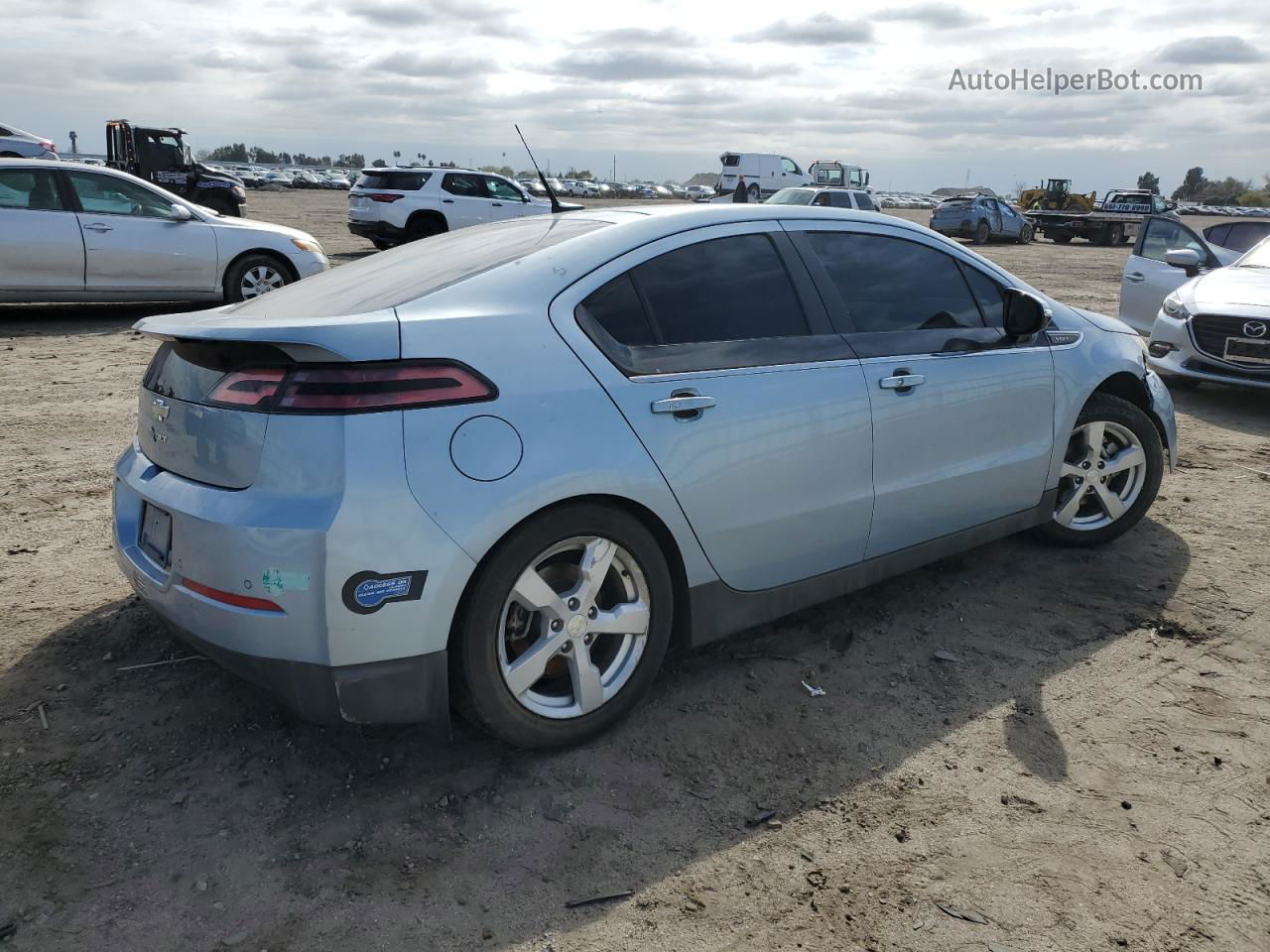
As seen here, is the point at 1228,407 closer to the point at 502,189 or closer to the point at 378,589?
the point at 378,589

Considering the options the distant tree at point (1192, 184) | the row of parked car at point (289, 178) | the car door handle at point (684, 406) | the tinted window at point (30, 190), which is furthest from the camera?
the distant tree at point (1192, 184)

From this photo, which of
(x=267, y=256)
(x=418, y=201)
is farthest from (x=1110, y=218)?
(x=267, y=256)

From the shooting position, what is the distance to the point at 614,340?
3.03 meters

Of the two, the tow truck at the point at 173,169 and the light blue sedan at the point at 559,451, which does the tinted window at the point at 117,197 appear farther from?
the tow truck at the point at 173,169

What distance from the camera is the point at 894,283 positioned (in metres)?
3.88

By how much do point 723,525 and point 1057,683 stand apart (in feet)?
4.58

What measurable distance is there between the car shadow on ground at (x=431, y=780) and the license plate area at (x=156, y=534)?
0.61 meters

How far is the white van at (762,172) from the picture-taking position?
34.1 m

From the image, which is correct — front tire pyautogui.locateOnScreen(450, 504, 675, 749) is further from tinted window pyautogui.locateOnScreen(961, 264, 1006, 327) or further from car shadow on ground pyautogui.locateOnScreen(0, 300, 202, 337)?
car shadow on ground pyautogui.locateOnScreen(0, 300, 202, 337)

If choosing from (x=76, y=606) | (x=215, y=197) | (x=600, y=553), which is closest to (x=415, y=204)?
(x=215, y=197)

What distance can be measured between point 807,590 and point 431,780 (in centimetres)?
144

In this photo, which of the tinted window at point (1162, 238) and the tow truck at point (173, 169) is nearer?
the tinted window at point (1162, 238)

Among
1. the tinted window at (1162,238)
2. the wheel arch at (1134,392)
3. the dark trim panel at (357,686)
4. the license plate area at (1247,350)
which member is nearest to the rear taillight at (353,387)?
the dark trim panel at (357,686)

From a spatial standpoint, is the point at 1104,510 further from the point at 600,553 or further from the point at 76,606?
the point at 76,606
